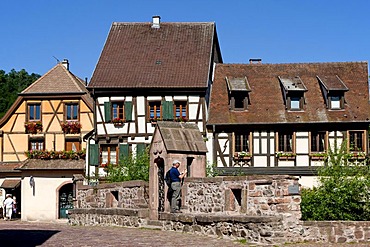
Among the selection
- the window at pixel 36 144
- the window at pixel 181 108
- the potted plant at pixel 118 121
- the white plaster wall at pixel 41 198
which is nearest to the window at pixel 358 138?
the window at pixel 181 108

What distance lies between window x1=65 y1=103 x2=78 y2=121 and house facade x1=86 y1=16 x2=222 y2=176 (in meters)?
3.66

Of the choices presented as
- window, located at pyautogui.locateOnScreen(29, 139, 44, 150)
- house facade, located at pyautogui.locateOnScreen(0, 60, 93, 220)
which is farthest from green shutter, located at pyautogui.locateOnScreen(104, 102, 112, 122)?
window, located at pyautogui.locateOnScreen(29, 139, 44, 150)

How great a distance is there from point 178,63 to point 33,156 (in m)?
9.49

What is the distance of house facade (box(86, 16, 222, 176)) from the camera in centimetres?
3519

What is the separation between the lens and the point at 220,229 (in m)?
15.1

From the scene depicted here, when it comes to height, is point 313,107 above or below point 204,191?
above

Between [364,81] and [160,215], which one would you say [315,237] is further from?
[364,81]

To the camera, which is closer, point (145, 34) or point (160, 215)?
point (160, 215)

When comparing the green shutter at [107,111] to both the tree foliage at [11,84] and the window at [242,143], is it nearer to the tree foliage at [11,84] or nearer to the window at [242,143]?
the window at [242,143]

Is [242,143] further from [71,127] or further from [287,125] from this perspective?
[71,127]

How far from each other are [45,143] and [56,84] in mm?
3359

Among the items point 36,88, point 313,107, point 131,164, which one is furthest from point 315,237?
point 36,88

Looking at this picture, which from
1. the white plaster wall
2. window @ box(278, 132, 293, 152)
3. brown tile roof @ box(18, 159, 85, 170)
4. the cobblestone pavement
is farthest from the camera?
the white plaster wall

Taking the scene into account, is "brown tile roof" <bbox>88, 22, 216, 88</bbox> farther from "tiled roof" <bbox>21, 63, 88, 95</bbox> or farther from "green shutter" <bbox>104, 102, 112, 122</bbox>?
"tiled roof" <bbox>21, 63, 88, 95</bbox>
